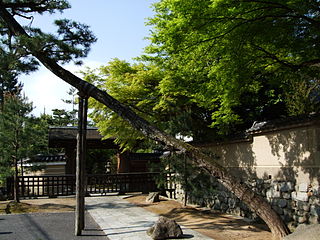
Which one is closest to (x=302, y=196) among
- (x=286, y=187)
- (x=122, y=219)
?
(x=286, y=187)

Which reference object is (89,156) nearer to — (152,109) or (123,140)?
(123,140)

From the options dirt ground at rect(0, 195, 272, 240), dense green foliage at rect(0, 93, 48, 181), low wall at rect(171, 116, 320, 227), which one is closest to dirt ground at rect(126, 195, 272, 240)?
dirt ground at rect(0, 195, 272, 240)

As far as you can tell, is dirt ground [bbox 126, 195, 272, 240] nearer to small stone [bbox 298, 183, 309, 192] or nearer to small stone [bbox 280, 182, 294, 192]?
small stone [bbox 280, 182, 294, 192]

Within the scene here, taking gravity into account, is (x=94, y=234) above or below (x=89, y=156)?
below

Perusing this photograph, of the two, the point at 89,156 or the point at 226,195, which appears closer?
the point at 226,195

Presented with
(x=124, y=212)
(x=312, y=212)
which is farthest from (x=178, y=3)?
(x=124, y=212)

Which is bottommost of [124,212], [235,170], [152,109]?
[124,212]

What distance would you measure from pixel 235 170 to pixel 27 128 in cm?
816

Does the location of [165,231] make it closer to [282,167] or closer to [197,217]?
[197,217]

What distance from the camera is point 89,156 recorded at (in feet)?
83.0

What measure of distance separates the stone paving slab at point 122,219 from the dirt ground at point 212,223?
440mm

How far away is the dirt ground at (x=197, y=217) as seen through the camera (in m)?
7.12

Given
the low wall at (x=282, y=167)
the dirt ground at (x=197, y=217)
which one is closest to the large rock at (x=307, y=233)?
the dirt ground at (x=197, y=217)

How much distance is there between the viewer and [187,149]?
21.4ft
